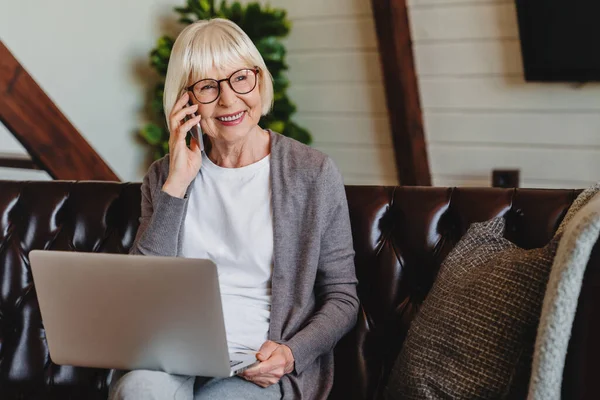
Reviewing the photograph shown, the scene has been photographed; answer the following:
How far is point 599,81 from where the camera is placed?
10.0 feet

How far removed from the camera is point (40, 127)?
3082mm

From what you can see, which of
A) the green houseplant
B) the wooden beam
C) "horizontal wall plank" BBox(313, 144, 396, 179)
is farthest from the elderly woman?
"horizontal wall plank" BBox(313, 144, 396, 179)

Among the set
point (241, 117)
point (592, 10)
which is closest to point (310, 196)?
point (241, 117)

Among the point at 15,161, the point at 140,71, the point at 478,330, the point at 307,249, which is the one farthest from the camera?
the point at 140,71

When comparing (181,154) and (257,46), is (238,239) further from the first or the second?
(257,46)

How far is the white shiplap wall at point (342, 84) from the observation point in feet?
11.7

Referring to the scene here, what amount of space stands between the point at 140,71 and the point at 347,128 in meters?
0.92

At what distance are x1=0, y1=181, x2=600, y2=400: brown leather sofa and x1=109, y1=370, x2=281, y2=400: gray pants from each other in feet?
0.87

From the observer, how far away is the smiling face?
187 centimetres

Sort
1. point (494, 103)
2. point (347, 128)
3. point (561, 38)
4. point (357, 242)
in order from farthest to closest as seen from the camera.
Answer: point (347, 128) < point (494, 103) < point (561, 38) < point (357, 242)

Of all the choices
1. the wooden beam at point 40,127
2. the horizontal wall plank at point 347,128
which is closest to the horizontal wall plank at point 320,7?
the horizontal wall plank at point 347,128

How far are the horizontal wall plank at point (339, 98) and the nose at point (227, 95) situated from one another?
1.80 meters

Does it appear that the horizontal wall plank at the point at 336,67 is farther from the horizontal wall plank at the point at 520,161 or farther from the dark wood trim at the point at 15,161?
the dark wood trim at the point at 15,161

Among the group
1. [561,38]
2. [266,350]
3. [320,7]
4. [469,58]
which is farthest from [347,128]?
[266,350]
